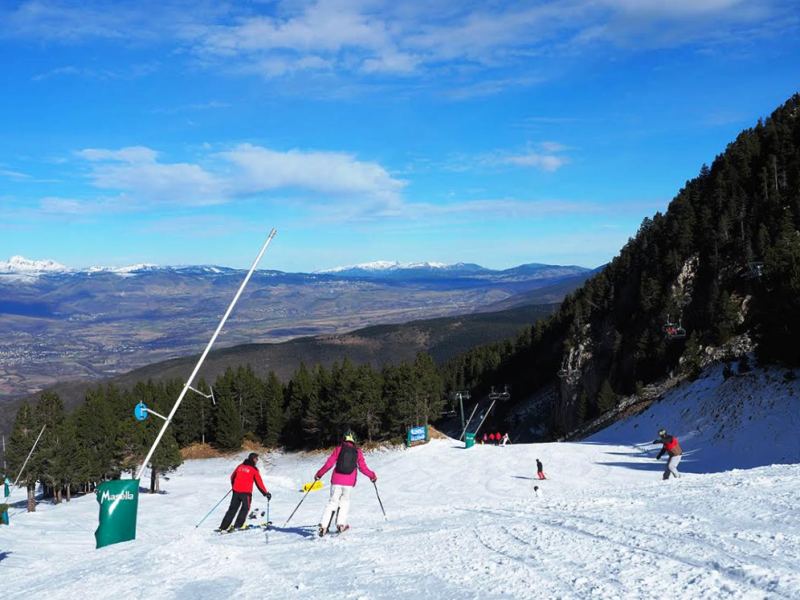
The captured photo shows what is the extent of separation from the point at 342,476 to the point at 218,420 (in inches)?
2686

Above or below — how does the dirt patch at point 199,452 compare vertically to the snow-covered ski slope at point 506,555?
below

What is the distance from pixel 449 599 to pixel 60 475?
165 feet

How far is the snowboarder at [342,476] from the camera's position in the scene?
43.3 feet

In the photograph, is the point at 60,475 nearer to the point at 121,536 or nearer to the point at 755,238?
the point at 121,536

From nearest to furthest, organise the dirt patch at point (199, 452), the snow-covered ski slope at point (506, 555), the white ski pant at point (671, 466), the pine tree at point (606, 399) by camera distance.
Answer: the snow-covered ski slope at point (506, 555), the white ski pant at point (671, 466), the pine tree at point (606, 399), the dirt patch at point (199, 452)

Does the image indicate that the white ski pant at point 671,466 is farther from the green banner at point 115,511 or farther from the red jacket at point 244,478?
the green banner at point 115,511

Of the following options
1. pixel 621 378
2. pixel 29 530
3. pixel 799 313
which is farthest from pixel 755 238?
pixel 29 530

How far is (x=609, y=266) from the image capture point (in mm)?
110062

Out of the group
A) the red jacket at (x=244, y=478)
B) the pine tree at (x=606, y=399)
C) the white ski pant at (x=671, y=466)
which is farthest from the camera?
the pine tree at (x=606, y=399)

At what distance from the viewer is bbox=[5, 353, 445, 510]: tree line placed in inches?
2031

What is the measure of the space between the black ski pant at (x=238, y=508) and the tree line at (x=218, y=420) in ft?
99.1

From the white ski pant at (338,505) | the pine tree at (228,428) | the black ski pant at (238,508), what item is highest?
the white ski pant at (338,505)

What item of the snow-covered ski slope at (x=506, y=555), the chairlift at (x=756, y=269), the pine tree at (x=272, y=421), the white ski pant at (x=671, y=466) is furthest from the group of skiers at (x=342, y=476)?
the pine tree at (x=272, y=421)

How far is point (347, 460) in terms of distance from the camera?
1321 cm
